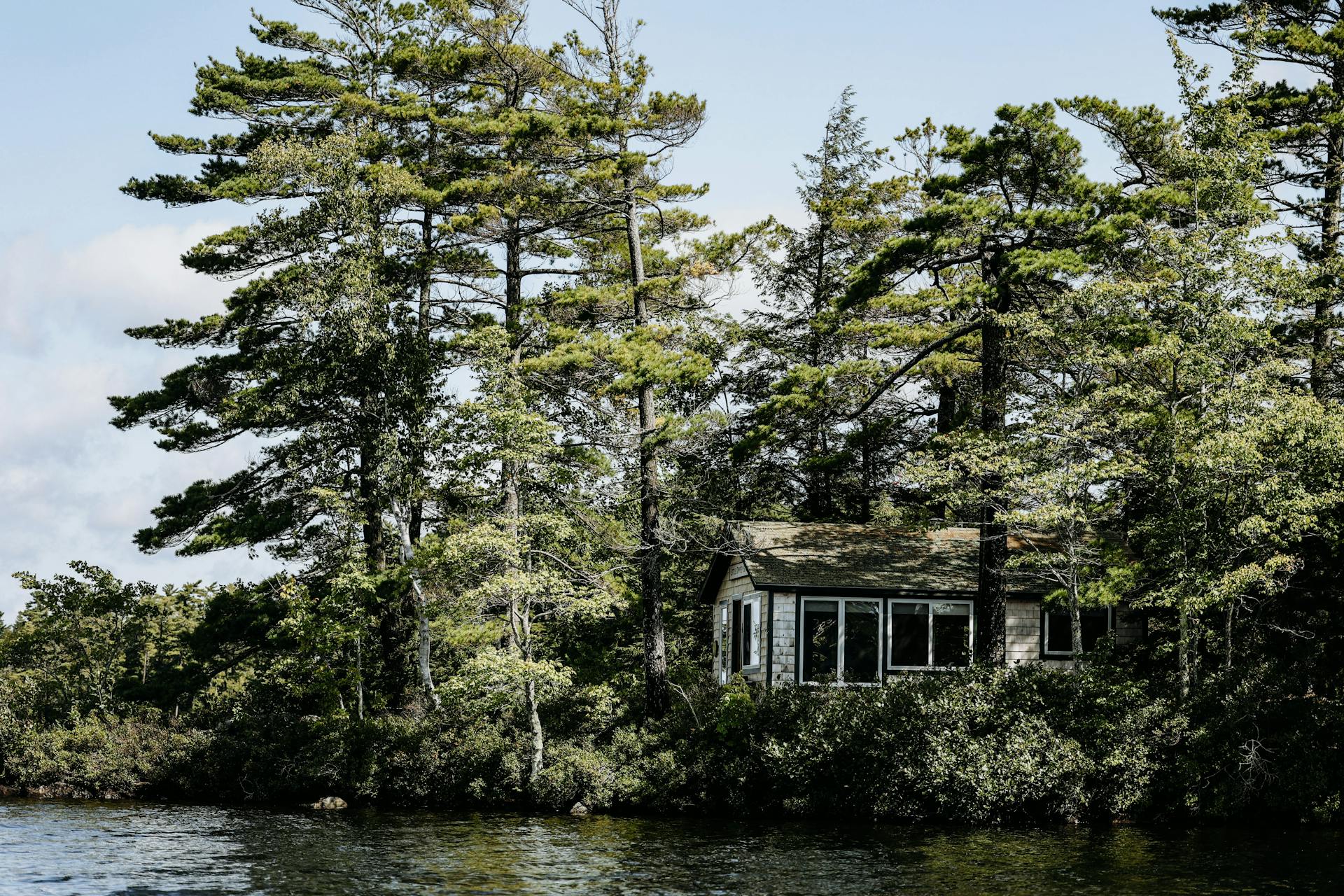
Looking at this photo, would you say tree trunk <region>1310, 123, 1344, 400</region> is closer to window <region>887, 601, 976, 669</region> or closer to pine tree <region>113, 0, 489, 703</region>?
window <region>887, 601, 976, 669</region>

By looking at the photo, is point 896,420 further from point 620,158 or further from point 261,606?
point 261,606

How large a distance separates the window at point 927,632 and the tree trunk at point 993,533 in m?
1.54

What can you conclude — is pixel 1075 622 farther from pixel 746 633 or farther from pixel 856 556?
pixel 746 633

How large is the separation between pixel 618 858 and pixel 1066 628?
47.5 feet

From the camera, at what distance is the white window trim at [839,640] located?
Answer: 2823 centimetres

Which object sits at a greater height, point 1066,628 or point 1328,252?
point 1328,252

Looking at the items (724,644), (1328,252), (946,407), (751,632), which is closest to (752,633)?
(751,632)

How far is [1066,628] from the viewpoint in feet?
97.7

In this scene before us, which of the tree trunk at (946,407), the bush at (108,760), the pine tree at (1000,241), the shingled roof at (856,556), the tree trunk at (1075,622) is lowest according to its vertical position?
the bush at (108,760)

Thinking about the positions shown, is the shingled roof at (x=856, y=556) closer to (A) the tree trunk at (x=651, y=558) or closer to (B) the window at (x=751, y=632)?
(B) the window at (x=751, y=632)

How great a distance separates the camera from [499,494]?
2941 cm

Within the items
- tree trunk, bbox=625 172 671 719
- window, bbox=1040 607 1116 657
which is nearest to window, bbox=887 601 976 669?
window, bbox=1040 607 1116 657

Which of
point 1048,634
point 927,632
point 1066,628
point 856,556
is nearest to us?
point 927,632

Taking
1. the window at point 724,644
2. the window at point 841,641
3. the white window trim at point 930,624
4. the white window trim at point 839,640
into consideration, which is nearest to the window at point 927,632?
the white window trim at point 930,624
